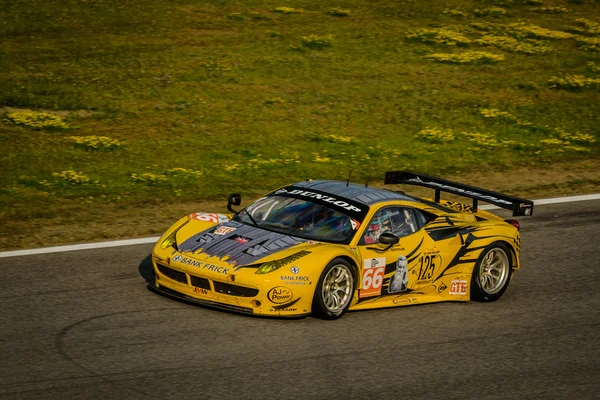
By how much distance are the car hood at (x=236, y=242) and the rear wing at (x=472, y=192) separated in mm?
2525

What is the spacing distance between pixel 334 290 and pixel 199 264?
Answer: 137cm

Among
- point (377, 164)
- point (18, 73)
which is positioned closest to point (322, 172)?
point (377, 164)

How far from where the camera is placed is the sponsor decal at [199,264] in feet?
29.2

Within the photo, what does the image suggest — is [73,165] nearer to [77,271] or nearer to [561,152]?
[77,271]

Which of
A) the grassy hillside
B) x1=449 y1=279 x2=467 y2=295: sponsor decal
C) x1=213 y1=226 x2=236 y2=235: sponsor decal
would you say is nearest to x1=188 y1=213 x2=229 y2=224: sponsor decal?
x1=213 y1=226 x2=236 y2=235: sponsor decal

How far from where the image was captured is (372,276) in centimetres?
952

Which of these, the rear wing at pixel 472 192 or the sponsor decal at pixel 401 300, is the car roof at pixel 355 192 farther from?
the sponsor decal at pixel 401 300

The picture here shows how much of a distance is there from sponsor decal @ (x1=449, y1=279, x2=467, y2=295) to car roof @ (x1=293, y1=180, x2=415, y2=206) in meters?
1.10

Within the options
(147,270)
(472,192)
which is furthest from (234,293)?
(472,192)

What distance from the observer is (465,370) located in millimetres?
8242

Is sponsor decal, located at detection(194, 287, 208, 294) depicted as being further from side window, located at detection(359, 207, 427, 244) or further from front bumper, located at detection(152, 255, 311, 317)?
side window, located at detection(359, 207, 427, 244)

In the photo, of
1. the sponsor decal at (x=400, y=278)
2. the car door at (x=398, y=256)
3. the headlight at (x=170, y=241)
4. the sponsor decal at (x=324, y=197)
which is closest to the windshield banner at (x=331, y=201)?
the sponsor decal at (x=324, y=197)

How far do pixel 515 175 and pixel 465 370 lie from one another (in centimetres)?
870

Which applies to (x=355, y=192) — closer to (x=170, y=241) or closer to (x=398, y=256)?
(x=398, y=256)
